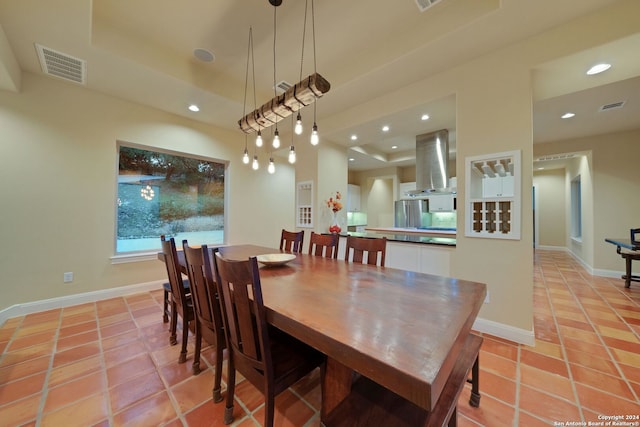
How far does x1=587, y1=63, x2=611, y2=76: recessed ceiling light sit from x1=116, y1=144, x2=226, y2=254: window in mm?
5039

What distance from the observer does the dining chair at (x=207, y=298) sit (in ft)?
4.58

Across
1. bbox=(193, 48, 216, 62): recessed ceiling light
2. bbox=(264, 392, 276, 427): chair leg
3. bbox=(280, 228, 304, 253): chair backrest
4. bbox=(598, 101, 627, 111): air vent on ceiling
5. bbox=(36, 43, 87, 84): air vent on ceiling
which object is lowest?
bbox=(264, 392, 276, 427): chair leg

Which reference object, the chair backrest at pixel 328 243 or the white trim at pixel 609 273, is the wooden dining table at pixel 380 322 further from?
the white trim at pixel 609 273

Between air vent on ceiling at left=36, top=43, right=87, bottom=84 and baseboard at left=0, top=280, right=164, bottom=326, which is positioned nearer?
air vent on ceiling at left=36, top=43, right=87, bottom=84

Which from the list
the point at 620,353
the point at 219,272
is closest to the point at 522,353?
the point at 620,353

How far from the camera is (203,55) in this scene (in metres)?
2.79

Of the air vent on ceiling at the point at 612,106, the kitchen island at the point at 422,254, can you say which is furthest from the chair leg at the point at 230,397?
the air vent on ceiling at the point at 612,106

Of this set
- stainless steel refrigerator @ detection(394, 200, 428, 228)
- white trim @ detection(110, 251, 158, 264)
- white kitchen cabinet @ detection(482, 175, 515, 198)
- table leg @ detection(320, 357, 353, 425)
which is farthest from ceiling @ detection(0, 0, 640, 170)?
stainless steel refrigerator @ detection(394, 200, 428, 228)

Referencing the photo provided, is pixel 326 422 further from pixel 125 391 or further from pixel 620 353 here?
pixel 620 353

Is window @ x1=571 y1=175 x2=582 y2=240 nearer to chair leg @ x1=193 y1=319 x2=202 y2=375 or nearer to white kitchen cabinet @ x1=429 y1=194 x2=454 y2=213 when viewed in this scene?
white kitchen cabinet @ x1=429 y1=194 x2=454 y2=213

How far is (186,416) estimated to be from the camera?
4.37 feet

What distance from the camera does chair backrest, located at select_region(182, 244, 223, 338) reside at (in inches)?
54.4

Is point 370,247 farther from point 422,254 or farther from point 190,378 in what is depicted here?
point 190,378

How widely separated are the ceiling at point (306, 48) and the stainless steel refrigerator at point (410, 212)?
3.12 m
